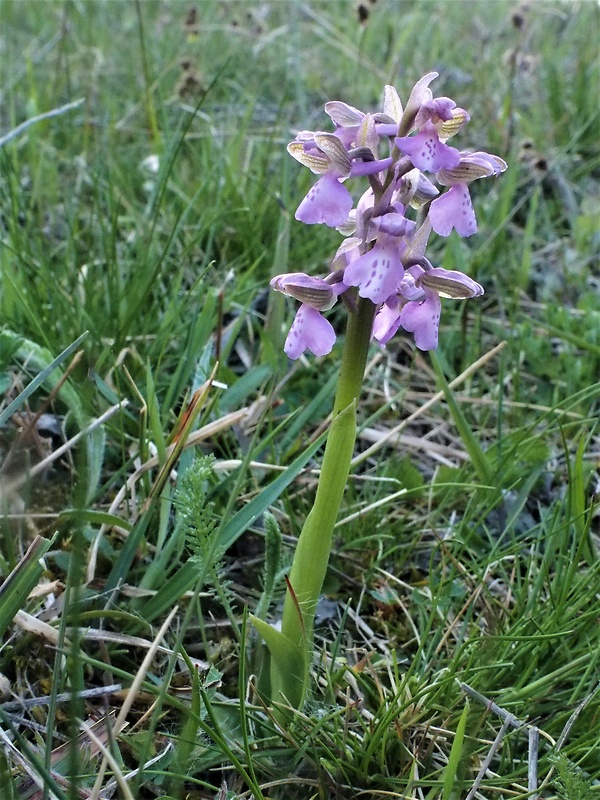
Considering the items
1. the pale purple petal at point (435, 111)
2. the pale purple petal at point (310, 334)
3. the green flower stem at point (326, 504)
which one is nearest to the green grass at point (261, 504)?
the green flower stem at point (326, 504)

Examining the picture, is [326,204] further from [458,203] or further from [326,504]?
[326,504]

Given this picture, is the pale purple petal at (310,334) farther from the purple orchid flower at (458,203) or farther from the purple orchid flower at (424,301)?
the purple orchid flower at (458,203)

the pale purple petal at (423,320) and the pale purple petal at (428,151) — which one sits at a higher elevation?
the pale purple petal at (428,151)

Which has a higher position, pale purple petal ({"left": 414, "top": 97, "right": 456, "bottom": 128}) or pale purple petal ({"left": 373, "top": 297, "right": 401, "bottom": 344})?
pale purple petal ({"left": 414, "top": 97, "right": 456, "bottom": 128})

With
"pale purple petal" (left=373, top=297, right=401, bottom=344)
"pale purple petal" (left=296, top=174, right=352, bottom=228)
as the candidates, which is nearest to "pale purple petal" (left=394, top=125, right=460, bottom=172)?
"pale purple petal" (left=296, top=174, right=352, bottom=228)

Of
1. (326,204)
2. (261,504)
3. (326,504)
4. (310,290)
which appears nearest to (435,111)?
(326,204)

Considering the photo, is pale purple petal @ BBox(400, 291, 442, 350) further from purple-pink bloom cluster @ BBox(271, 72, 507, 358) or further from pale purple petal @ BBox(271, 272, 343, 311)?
pale purple petal @ BBox(271, 272, 343, 311)

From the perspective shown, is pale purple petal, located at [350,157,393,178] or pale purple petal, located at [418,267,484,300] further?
pale purple petal, located at [418,267,484,300]

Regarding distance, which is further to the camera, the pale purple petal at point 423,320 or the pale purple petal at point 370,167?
the pale purple petal at point 423,320
